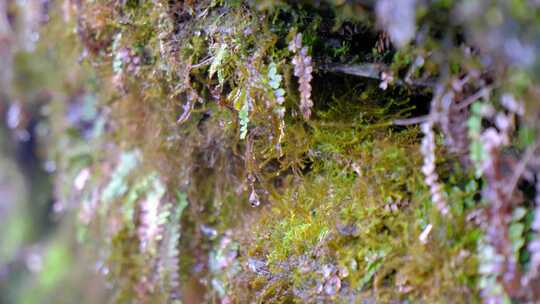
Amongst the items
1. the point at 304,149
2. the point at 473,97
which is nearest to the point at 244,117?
the point at 304,149

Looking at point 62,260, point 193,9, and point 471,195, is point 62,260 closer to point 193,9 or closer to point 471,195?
point 193,9

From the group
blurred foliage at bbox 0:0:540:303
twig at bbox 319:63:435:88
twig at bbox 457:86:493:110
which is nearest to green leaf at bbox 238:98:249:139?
blurred foliage at bbox 0:0:540:303

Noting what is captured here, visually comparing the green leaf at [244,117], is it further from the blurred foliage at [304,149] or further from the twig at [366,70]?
the twig at [366,70]

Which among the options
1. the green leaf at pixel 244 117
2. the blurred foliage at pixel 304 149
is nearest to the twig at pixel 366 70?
the blurred foliage at pixel 304 149

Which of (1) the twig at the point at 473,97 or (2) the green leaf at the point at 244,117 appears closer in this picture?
(1) the twig at the point at 473,97

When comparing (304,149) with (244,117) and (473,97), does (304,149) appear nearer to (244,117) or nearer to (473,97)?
(244,117)

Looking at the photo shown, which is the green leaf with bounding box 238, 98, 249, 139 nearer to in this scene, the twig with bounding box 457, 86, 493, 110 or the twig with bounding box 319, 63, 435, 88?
the twig with bounding box 319, 63, 435, 88

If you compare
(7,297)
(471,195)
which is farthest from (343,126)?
(7,297)

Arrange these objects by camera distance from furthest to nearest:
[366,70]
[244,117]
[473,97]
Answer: [244,117] → [366,70] → [473,97]

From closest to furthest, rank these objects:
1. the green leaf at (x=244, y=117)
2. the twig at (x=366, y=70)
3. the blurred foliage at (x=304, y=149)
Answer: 1. the blurred foliage at (x=304, y=149)
2. the twig at (x=366, y=70)
3. the green leaf at (x=244, y=117)

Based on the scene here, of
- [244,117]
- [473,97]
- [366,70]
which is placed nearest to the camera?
[473,97]

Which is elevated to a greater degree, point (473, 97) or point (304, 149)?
point (473, 97)
